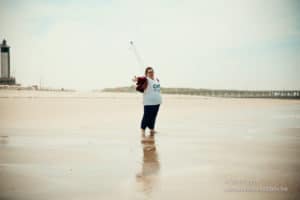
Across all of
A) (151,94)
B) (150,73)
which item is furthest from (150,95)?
(150,73)

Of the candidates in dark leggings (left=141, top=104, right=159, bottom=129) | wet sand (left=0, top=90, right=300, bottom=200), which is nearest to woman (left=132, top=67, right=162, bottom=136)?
dark leggings (left=141, top=104, right=159, bottom=129)

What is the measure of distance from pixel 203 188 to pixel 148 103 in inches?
173

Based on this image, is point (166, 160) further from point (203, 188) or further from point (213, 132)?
point (213, 132)

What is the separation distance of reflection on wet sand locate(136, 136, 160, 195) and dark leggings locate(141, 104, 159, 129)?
1.72 metres

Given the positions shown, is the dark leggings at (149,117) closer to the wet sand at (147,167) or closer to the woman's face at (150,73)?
the woman's face at (150,73)

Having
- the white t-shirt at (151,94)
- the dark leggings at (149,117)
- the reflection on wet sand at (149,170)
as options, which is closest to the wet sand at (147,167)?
the reflection on wet sand at (149,170)

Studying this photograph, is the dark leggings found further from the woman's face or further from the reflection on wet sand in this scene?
the reflection on wet sand

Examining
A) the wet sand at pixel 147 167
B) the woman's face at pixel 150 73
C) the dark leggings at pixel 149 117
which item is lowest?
the wet sand at pixel 147 167

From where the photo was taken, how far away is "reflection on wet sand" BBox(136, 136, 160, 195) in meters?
3.24

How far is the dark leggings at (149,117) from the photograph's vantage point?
734 centimetres

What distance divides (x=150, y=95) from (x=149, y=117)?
432mm

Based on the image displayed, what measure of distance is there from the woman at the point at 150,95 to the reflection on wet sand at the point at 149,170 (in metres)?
1.81

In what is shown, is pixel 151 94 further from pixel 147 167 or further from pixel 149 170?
pixel 149 170

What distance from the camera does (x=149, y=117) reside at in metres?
7.42
